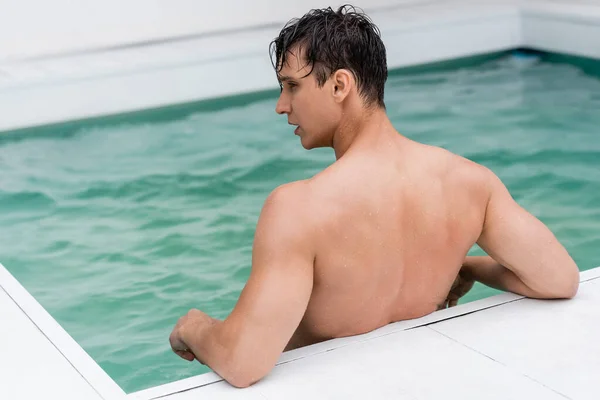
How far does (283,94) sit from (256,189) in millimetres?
2819

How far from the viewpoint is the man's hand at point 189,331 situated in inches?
88.2

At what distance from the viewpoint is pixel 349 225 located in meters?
2.13

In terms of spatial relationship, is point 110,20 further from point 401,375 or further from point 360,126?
point 401,375

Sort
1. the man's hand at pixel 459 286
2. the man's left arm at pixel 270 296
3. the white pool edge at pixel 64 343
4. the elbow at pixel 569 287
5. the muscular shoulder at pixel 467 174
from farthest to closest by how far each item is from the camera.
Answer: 1. the man's hand at pixel 459 286
2. the elbow at pixel 569 287
3. the muscular shoulder at pixel 467 174
4. the white pool edge at pixel 64 343
5. the man's left arm at pixel 270 296

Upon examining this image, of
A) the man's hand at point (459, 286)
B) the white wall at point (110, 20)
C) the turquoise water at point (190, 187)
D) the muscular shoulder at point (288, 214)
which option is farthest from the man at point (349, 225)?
the white wall at point (110, 20)

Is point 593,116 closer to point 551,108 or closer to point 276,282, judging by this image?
point 551,108

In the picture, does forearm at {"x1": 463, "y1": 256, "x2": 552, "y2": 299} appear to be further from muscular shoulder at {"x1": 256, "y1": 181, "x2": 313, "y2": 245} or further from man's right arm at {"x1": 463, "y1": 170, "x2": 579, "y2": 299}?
muscular shoulder at {"x1": 256, "y1": 181, "x2": 313, "y2": 245}

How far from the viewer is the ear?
83.0 inches

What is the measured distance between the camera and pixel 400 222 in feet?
7.24

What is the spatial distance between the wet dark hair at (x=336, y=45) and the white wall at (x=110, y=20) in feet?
17.5

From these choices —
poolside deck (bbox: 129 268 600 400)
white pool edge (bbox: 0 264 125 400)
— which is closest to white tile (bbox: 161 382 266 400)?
poolside deck (bbox: 129 268 600 400)

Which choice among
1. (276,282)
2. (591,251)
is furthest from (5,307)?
(591,251)

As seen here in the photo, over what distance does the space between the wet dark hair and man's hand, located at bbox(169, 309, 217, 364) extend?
0.61 metres

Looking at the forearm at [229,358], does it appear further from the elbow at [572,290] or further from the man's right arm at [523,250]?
the elbow at [572,290]
